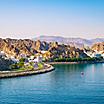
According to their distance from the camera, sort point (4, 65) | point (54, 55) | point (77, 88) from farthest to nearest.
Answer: point (54, 55), point (4, 65), point (77, 88)

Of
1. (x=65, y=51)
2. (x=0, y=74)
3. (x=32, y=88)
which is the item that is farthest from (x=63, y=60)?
(x=32, y=88)

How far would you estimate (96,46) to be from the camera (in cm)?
18488

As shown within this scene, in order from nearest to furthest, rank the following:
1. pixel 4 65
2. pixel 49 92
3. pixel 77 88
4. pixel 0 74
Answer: pixel 49 92 < pixel 77 88 < pixel 0 74 < pixel 4 65

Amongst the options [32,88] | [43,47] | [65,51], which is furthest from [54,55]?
[32,88]

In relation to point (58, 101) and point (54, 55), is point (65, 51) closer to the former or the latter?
point (54, 55)

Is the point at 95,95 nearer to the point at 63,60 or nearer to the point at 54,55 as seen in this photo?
the point at 63,60

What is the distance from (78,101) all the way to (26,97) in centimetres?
522

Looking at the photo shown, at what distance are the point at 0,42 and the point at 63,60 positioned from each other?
121 feet

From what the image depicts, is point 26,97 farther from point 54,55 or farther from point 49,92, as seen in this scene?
point 54,55

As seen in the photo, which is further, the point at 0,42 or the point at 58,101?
the point at 0,42

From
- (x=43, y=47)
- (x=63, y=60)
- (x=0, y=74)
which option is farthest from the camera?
(x=43, y=47)

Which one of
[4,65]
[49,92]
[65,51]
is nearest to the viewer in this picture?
[49,92]

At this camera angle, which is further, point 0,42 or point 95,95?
point 0,42

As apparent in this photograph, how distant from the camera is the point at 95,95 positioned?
3544 centimetres
